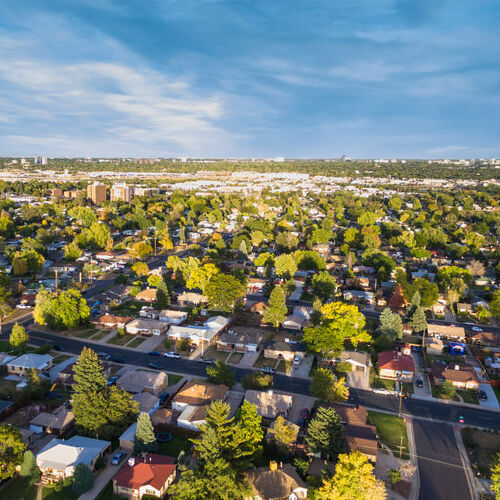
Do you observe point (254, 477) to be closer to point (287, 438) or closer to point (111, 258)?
point (287, 438)

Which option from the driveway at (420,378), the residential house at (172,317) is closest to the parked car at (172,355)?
the residential house at (172,317)

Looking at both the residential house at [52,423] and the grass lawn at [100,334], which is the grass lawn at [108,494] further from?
the grass lawn at [100,334]

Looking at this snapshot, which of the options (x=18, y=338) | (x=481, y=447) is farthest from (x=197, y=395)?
(x=481, y=447)

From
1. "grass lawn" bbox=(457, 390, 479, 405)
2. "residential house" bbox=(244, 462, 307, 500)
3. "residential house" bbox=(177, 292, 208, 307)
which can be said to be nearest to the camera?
"residential house" bbox=(244, 462, 307, 500)

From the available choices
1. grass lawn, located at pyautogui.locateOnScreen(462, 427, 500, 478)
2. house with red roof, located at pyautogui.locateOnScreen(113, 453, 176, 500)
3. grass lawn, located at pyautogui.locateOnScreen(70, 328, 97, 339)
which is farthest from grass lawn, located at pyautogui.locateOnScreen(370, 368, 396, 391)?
grass lawn, located at pyautogui.locateOnScreen(70, 328, 97, 339)

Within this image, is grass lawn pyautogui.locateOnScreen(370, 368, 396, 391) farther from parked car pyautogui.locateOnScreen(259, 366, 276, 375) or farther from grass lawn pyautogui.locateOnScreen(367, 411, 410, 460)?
parked car pyautogui.locateOnScreen(259, 366, 276, 375)

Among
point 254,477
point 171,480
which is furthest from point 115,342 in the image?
point 254,477

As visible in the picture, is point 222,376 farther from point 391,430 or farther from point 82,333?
point 82,333

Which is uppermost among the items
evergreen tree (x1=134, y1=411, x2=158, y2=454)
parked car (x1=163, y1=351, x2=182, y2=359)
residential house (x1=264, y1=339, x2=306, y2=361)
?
evergreen tree (x1=134, y1=411, x2=158, y2=454)
